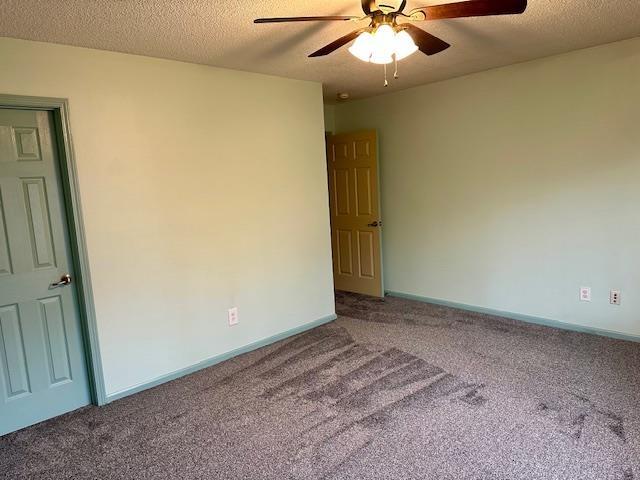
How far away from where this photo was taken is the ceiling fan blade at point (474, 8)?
1737 millimetres

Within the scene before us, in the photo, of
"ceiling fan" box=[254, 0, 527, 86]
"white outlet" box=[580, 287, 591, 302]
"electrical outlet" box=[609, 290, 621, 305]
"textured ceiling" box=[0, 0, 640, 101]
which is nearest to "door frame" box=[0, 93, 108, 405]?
"textured ceiling" box=[0, 0, 640, 101]

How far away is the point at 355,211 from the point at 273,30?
2.82 metres

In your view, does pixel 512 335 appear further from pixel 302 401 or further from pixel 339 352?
pixel 302 401

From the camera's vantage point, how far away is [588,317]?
12.0 feet

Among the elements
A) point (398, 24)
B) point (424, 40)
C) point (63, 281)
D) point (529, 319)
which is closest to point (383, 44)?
point (398, 24)

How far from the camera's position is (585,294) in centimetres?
365

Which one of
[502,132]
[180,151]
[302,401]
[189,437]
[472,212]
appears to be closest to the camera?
[189,437]

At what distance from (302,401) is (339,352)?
2.59 ft

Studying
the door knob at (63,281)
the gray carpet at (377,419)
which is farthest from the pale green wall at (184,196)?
the gray carpet at (377,419)

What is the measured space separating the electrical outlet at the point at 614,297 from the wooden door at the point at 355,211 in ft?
7.21

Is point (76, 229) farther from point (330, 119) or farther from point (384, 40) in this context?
point (330, 119)

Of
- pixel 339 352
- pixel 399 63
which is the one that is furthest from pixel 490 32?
pixel 339 352

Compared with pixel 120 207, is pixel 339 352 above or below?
below

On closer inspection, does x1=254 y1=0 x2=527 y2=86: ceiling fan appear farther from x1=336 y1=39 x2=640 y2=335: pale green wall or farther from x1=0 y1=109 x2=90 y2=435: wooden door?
x1=336 y1=39 x2=640 y2=335: pale green wall
